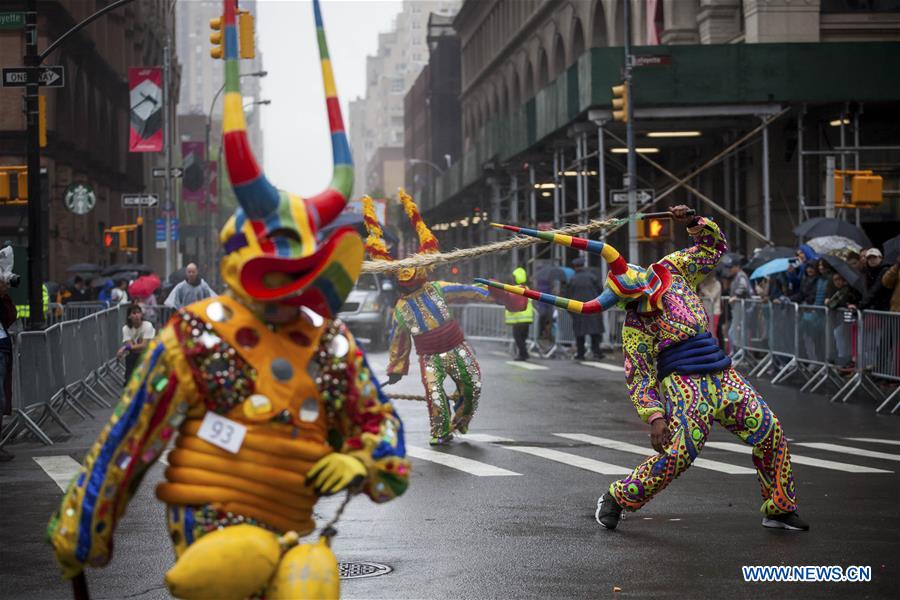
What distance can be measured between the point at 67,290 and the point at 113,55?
31.9 meters

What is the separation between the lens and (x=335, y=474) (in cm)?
467

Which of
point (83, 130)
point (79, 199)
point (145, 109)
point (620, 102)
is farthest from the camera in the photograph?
point (83, 130)

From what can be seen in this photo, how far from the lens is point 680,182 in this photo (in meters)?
32.0

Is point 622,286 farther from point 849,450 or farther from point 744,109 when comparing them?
point 744,109

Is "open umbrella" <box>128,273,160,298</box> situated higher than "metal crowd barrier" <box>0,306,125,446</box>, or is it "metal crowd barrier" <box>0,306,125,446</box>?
"open umbrella" <box>128,273,160,298</box>

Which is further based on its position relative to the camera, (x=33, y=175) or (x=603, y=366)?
(x=603, y=366)

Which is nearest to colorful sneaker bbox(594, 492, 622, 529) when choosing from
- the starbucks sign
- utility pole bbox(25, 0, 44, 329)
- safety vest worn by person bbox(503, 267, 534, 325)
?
utility pole bbox(25, 0, 44, 329)

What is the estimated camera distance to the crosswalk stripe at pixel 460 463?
12656mm

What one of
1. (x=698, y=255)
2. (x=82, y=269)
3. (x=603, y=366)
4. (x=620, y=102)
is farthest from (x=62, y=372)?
(x=82, y=269)

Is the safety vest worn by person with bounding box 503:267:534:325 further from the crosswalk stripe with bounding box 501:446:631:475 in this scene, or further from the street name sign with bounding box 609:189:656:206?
the crosswalk stripe with bounding box 501:446:631:475

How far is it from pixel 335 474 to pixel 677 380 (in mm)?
4914

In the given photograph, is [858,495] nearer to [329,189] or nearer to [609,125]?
[329,189]

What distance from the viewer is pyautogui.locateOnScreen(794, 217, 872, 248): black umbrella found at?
24.2 metres

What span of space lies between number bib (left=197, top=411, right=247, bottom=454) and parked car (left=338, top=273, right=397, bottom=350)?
27773mm
